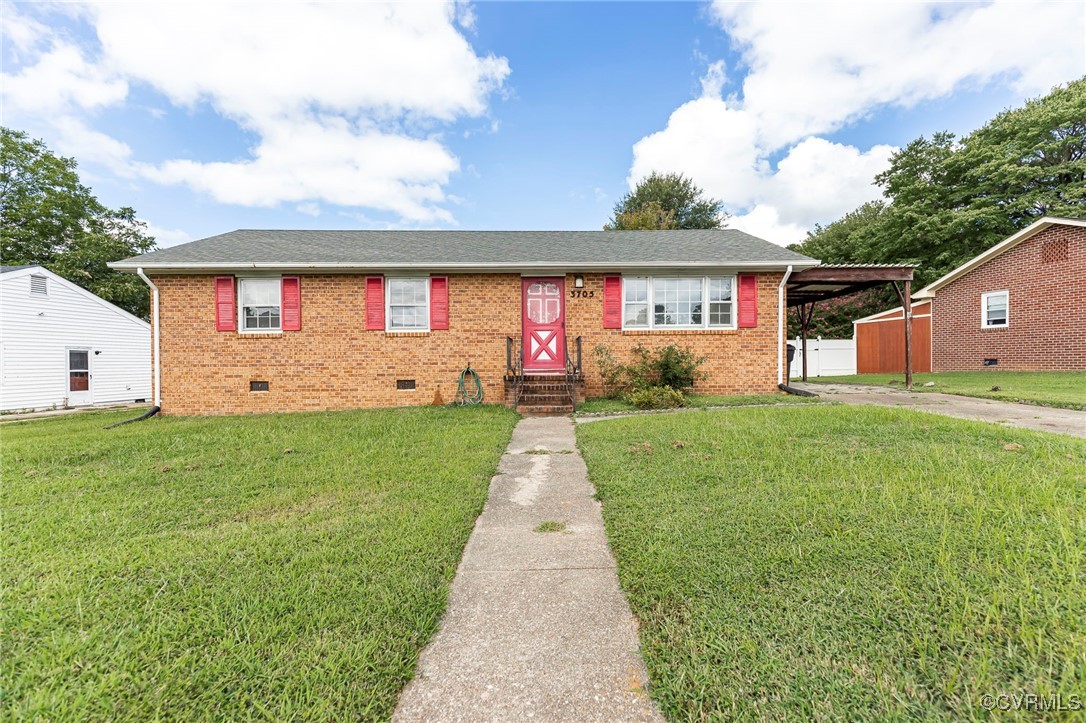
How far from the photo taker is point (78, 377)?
14156 mm

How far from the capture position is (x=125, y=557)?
2.38 m

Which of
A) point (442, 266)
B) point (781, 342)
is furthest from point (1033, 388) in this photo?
point (442, 266)

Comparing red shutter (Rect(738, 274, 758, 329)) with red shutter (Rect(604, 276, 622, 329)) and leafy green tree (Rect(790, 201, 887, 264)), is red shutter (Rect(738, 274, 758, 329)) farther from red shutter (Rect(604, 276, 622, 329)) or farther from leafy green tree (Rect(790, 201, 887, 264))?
leafy green tree (Rect(790, 201, 887, 264))

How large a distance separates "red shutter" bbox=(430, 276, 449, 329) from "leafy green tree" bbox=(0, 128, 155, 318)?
19.8 metres

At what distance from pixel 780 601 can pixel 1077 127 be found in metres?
30.7

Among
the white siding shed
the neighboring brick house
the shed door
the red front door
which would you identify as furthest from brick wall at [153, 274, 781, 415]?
the shed door

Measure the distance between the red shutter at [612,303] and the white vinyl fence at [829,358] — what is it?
1118 centimetres

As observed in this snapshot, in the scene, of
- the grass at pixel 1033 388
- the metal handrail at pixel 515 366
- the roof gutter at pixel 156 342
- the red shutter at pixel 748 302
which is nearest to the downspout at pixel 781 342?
the red shutter at pixel 748 302

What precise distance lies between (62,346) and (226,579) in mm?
18495

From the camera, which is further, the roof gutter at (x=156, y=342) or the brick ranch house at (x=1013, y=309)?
the brick ranch house at (x=1013, y=309)

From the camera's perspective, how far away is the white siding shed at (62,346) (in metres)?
12.3

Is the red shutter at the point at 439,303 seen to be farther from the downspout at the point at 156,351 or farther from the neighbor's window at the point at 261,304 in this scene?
the downspout at the point at 156,351

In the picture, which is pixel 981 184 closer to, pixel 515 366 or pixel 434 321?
pixel 515 366

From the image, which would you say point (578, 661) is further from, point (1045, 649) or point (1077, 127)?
point (1077, 127)
